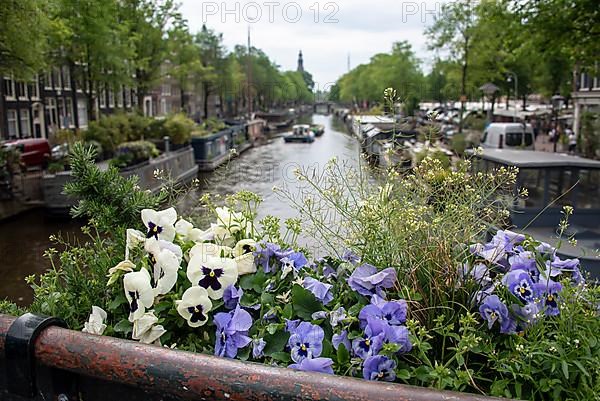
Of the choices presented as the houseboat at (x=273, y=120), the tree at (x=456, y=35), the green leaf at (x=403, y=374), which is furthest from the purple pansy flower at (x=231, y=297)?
the houseboat at (x=273, y=120)

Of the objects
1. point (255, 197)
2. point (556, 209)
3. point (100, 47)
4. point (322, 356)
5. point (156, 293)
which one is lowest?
point (556, 209)

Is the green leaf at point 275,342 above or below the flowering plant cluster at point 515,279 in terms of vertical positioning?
below

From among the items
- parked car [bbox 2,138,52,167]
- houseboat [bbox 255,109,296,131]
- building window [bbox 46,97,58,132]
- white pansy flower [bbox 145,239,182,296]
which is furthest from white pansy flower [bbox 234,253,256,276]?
houseboat [bbox 255,109,296,131]

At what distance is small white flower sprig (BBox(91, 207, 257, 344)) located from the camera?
2023 mm

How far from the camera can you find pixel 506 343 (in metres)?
1.88

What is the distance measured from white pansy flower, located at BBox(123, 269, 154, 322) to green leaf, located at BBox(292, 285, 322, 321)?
468mm

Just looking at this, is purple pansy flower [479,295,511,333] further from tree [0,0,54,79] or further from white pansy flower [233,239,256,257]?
tree [0,0,54,79]

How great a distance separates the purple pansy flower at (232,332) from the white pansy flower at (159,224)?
1.77ft

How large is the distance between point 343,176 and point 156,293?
1.00 metres

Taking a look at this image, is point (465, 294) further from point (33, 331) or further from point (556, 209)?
point (556, 209)

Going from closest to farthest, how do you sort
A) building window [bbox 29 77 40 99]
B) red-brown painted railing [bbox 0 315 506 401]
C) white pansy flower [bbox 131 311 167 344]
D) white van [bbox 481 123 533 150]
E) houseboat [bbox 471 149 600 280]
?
red-brown painted railing [bbox 0 315 506 401] < white pansy flower [bbox 131 311 167 344] < houseboat [bbox 471 149 600 280] < white van [bbox 481 123 533 150] < building window [bbox 29 77 40 99]

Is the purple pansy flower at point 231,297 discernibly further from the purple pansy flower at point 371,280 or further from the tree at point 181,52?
the tree at point 181,52

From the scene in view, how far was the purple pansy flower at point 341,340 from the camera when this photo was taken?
1.88 m

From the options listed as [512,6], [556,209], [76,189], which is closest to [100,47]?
[512,6]
